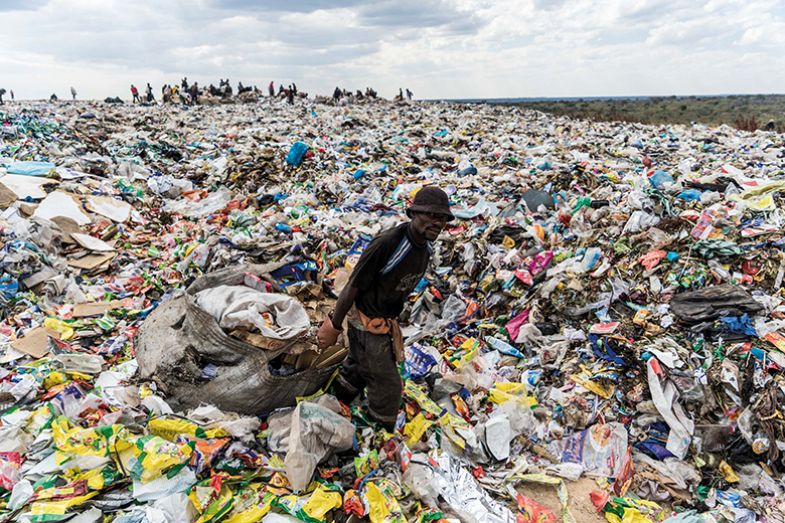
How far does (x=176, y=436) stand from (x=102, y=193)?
610 cm

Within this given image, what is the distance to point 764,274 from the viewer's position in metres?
3.95

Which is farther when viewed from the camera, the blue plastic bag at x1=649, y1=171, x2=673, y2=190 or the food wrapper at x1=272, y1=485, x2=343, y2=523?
the blue plastic bag at x1=649, y1=171, x2=673, y2=190

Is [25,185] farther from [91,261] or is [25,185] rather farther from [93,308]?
[93,308]

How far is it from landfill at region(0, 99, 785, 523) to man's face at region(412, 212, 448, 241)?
44.5 inches

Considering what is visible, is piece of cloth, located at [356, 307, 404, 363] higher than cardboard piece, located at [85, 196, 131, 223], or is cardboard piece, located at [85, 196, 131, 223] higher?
cardboard piece, located at [85, 196, 131, 223]

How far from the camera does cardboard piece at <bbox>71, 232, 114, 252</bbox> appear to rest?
18.2 ft

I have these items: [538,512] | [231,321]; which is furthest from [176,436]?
[538,512]

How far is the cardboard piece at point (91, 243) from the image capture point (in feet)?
18.2

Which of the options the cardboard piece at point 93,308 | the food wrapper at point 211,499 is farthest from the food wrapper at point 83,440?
the cardboard piece at point 93,308

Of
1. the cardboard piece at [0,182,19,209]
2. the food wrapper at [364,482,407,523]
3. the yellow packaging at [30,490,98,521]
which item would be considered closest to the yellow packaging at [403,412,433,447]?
the food wrapper at [364,482,407,523]

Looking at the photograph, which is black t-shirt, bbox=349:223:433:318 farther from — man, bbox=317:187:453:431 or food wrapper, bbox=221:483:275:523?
food wrapper, bbox=221:483:275:523

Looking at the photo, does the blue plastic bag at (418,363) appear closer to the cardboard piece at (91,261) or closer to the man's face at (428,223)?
the man's face at (428,223)

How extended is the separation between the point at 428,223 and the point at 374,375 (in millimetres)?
985

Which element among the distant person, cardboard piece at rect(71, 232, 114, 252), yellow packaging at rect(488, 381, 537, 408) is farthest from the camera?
the distant person
